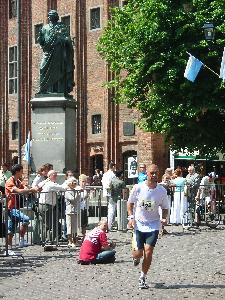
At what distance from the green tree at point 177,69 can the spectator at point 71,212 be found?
1225cm

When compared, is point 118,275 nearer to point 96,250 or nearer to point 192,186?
point 96,250

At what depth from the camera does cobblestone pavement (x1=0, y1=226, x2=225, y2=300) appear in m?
10.3

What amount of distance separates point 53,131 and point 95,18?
25603 millimetres

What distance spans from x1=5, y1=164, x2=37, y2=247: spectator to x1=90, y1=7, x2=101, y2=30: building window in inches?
1166

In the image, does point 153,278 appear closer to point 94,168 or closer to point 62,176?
point 62,176

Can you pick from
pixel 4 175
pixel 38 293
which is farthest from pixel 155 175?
pixel 4 175

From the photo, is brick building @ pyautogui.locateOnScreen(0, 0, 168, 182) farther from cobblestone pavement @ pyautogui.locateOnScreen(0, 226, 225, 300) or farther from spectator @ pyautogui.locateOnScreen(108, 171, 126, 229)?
A: cobblestone pavement @ pyautogui.locateOnScreen(0, 226, 225, 300)

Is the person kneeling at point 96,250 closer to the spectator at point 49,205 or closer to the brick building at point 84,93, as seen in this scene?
the spectator at point 49,205

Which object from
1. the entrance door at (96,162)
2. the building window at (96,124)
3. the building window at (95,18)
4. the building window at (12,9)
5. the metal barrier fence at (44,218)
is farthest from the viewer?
the building window at (12,9)

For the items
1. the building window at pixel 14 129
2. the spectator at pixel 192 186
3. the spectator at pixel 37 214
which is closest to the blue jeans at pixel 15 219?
the spectator at pixel 37 214

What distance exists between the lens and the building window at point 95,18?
44.8m

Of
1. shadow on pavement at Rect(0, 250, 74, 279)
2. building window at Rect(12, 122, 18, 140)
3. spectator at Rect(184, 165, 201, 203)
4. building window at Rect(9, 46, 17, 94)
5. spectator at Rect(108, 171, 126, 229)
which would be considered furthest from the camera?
building window at Rect(9, 46, 17, 94)

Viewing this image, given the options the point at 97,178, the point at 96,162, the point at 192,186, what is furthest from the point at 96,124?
the point at 192,186

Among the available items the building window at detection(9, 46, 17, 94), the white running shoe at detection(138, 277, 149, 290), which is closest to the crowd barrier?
the white running shoe at detection(138, 277, 149, 290)
